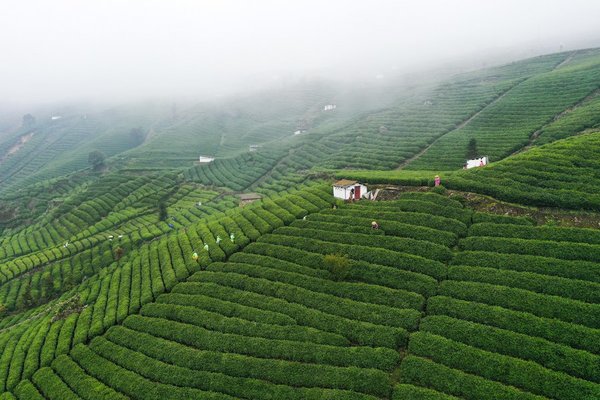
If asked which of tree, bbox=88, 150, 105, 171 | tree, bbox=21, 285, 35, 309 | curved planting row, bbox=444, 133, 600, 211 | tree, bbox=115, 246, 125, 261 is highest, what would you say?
curved planting row, bbox=444, 133, 600, 211

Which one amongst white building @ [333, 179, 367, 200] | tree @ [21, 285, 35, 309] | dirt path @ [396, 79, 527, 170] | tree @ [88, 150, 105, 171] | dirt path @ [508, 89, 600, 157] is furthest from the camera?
tree @ [88, 150, 105, 171]

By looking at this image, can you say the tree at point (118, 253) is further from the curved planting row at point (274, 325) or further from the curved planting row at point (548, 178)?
the curved planting row at point (548, 178)

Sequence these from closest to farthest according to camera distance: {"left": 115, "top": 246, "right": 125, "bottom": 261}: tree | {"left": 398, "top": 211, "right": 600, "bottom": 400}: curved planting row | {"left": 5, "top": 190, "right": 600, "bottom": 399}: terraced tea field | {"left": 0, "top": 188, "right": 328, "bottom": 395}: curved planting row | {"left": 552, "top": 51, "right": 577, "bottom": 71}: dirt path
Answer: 1. {"left": 398, "top": 211, "right": 600, "bottom": 400}: curved planting row
2. {"left": 5, "top": 190, "right": 600, "bottom": 399}: terraced tea field
3. {"left": 0, "top": 188, "right": 328, "bottom": 395}: curved planting row
4. {"left": 115, "top": 246, "right": 125, "bottom": 261}: tree
5. {"left": 552, "top": 51, "right": 577, "bottom": 71}: dirt path

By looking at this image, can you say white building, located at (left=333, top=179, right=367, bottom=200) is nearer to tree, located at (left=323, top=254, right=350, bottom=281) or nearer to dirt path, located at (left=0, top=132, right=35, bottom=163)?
tree, located at (left=323, top=254, right=350, bottom=281)

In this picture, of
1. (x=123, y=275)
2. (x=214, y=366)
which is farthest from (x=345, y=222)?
(x=123, y=275)

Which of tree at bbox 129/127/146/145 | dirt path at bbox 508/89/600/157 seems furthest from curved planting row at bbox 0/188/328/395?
tree at bbox 129/127/146/145

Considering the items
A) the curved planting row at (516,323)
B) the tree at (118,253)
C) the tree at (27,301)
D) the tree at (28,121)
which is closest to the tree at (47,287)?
the tree at (27,301)

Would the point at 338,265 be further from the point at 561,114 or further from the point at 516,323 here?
the point at 561,114

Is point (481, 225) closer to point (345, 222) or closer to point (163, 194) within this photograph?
point (345, 222)

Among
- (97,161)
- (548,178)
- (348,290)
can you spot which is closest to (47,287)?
(348,290)
